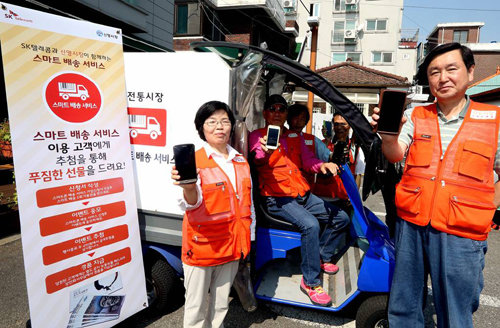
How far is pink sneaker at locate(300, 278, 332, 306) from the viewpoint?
2473mm

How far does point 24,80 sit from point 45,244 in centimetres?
106

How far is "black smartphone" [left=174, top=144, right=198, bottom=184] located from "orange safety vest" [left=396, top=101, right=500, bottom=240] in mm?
1281

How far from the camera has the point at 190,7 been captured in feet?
47.7

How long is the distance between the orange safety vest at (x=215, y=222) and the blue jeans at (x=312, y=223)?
2.29 ft

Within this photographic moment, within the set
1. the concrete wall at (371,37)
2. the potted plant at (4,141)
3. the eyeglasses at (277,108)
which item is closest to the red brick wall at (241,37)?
the concrete wall at (371,37)

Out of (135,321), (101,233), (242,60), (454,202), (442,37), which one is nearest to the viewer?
(454,202)

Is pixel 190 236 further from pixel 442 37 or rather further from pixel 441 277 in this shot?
pixel 442 37

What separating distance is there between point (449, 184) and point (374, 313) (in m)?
1.22

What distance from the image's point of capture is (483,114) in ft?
5.52

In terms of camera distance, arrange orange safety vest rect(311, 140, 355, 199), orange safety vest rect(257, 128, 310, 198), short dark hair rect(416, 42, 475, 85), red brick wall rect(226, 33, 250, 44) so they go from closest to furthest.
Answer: short dark hair rect(416, 42, 475, 85), orange safety vest rect(257, 128, 310, 198), orange safety vest rect(311, 140, 355, 199), red brick wall rect(226, 33, 250, 44)

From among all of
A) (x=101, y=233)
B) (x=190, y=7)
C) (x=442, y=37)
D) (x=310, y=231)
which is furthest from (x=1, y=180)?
(x=442, y=37)

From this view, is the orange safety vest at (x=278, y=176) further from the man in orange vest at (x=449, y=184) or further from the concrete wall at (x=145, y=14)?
the concrete wall at (x=145, y=14)

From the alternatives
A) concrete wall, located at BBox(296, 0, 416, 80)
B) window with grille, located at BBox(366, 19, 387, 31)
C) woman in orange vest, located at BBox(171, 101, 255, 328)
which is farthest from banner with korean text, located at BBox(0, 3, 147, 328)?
window with grille, located at BBox(366, 19, 387, 31)

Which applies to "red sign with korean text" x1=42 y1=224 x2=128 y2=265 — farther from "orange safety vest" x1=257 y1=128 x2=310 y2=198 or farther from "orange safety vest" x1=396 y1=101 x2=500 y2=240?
"orange safety vest" x1=396 y1=101 x2=500 y2=240
